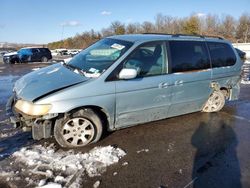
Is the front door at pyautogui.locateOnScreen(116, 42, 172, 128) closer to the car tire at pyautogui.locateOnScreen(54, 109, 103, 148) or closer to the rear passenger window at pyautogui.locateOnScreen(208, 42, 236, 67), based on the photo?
the car tire at pyautogui.locateOnScreen(54, 109, 103, 148)

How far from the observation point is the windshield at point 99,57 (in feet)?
14.2

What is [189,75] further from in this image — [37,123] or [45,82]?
[37,123]

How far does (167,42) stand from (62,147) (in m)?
2.68

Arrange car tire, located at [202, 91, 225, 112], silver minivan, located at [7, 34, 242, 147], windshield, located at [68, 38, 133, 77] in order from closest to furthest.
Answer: silver minivan, located at [7, 34, 242, 147], windshield, located at [68, 38, 133, 77], car tire, located at [202, 91, 225, 112]

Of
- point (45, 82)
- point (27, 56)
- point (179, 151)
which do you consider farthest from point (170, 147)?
point (27, 56)

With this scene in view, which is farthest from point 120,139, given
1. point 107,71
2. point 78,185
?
point 78,185

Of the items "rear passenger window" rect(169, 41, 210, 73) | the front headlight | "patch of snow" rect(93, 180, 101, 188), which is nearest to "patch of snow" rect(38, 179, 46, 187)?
"patch of snow" rect(93, 180, 101, 188)

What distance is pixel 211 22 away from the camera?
7488cm

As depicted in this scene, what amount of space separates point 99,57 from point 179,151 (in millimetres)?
2204

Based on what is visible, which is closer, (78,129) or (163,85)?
(78,129)

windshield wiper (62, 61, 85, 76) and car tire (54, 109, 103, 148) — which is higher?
windshield wiper (62, 61, 85, 76)

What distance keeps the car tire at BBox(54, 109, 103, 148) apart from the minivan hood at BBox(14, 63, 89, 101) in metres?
0.48

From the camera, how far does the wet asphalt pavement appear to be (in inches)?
130

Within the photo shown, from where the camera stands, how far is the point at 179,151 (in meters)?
4.14
